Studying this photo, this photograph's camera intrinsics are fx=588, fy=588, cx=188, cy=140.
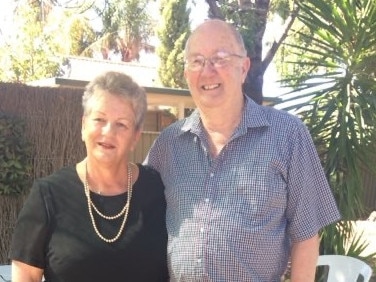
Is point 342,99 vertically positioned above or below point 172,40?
below

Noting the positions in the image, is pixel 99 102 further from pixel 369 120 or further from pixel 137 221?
pixel 369 120

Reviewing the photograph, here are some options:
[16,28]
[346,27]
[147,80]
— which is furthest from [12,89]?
[147,80]

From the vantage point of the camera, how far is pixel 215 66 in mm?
2322

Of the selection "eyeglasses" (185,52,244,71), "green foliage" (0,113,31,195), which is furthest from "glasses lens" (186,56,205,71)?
"green foliage" (0,113,31,195)

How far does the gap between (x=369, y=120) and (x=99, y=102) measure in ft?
10.0

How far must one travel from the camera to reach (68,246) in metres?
2.17

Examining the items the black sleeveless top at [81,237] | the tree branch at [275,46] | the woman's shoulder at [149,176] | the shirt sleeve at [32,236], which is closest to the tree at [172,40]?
the tree branch at [275,46]

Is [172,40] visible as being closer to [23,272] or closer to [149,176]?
[149,176]

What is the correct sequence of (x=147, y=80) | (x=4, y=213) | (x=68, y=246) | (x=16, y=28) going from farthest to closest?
(x=147, y=80) → (x=16, y=28) → (x=4, y=213) → (x=68, y=246)

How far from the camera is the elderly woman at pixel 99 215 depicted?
2.17m

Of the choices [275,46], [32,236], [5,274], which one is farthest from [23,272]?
[275,46]

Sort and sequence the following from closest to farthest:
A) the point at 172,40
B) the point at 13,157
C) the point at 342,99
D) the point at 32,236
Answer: the point at 32,236 < the point at 342,99 < the point at 13,157 < the point at 172,40

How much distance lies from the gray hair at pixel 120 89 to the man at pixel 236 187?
0.77ft

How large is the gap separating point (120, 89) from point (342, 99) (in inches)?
114
